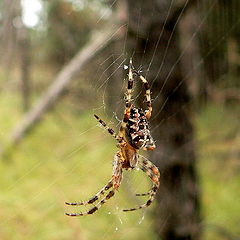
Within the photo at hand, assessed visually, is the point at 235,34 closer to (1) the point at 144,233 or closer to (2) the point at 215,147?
(2) the point at 215,147

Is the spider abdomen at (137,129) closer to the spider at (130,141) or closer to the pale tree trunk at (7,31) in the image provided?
the spider at (130,141)

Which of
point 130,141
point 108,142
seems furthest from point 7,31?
point 108,142

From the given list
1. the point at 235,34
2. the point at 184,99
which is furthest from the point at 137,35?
the point at 235,34

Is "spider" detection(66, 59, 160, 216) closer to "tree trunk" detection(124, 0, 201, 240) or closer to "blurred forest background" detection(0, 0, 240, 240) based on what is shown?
"blurred forest background" detection(0, 0, 240, 240)

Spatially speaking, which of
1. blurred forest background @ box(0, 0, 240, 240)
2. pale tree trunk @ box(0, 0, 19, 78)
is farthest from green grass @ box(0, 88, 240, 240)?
pale tree trunk @ box(0, 0, 19, 78)

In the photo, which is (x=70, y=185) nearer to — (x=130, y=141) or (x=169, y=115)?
(x=169, y=115)

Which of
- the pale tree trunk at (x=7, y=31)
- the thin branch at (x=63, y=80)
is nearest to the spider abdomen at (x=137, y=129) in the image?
the thin branch at (x=63, y=80)
